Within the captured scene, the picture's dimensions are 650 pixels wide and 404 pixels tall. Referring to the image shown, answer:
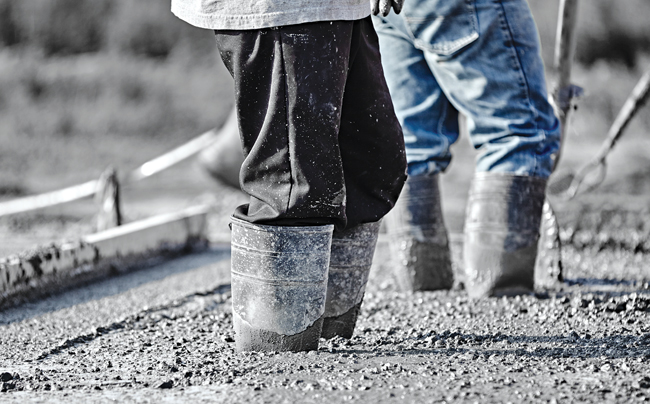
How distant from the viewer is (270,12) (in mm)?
1552

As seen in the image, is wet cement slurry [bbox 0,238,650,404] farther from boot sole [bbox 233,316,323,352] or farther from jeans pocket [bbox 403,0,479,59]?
jeans pocket [bbox 403,0,479,59]

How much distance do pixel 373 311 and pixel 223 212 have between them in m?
3.32

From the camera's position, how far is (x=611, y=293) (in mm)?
2400

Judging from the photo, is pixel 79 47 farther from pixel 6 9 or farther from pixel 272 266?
pixel 272 266

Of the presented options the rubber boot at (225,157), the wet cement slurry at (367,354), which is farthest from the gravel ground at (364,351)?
the rubber boot at (225,157)

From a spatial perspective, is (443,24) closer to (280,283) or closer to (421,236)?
(421,236)

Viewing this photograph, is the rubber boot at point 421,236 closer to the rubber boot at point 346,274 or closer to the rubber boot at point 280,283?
the rubber boot at point 346,274

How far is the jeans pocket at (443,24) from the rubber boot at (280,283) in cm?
91

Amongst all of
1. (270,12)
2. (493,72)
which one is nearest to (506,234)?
(493,72)

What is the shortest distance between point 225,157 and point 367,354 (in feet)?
11.6

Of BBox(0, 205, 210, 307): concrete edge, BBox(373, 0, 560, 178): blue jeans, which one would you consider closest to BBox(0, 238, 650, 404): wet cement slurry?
BBox(0, 205, 210, 307): concrete edge

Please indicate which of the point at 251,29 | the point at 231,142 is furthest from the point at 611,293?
the point at 231,142

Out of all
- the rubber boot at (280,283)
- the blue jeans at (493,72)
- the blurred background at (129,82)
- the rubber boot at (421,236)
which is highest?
the blue jeans at (493,72)

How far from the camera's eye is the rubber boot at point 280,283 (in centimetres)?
159
